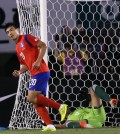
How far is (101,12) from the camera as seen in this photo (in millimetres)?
5066

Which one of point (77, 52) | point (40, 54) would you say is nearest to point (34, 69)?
point (40, 54)

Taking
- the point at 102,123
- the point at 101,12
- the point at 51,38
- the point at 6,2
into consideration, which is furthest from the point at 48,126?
the point at 6,2

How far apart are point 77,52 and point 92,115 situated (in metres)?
0.78

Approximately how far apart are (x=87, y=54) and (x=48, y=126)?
4.09 ft

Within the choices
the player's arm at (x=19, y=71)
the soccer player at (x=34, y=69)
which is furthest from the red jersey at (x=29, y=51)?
the player's arm at (x=19, y=71)

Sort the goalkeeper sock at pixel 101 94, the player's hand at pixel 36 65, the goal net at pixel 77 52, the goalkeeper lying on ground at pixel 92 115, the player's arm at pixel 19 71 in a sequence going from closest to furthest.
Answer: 1. the player's hand at pixel 36 65
2. the player's arm at pixel 19 71
3. the goalkeeper lying on ground at pixel 92 115
4. the goalkeeper sock at pixel 101 94
5. the goal net at pixel 77 52

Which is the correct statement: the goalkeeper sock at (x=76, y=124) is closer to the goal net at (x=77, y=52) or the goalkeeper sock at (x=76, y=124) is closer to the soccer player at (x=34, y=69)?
the soccer player at (x=34, y=69)

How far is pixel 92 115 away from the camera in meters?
4.42

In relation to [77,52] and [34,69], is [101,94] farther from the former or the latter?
[34,69]

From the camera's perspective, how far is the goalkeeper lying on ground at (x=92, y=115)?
436 centimetres

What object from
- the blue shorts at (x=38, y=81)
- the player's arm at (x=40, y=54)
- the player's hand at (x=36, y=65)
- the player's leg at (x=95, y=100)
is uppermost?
the player's arm at (x=40, y=54)

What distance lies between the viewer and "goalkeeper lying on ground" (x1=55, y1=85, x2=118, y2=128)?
4.36 m

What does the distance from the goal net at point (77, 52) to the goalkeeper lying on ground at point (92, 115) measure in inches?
15.3

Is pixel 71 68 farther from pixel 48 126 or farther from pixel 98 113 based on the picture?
pixel 48 126
